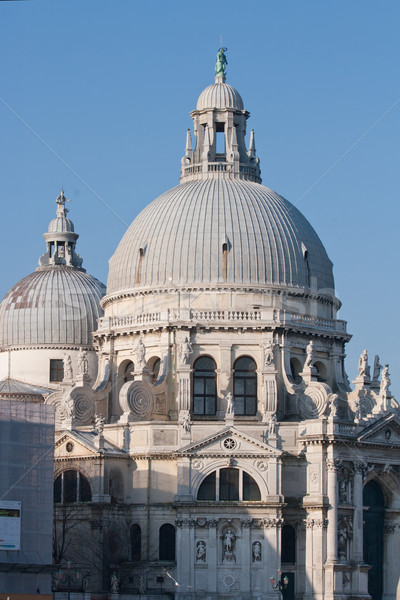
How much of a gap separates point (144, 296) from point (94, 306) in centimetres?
1242

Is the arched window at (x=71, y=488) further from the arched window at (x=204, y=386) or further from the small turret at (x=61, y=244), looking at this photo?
the small turret at (x=61, y=244)

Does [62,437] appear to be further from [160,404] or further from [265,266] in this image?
[265,266]

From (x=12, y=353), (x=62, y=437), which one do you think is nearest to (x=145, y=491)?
(x=62, y=437)

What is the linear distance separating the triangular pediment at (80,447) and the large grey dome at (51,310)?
16415mm

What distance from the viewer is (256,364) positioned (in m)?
90.6

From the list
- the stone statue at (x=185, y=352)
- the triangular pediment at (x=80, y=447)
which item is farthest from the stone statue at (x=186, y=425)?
the stone statue at (x=185, y=352)

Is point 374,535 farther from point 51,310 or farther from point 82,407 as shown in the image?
point 51,310

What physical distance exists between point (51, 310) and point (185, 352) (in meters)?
17.5

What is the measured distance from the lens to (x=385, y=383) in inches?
3590

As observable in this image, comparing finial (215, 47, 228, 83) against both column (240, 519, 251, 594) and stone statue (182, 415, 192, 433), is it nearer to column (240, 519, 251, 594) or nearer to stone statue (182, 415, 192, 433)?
stone statue (182, 415, 192, 433)

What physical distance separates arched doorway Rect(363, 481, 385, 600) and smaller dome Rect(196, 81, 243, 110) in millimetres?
25388

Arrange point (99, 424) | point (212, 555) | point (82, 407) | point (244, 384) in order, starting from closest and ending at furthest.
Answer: point (212, 555), point (99, 424), point (244, 384), point (82, 407)

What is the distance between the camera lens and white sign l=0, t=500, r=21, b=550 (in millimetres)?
71188

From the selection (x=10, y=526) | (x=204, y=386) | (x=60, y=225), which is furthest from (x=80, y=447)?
(x=60, y=225)
